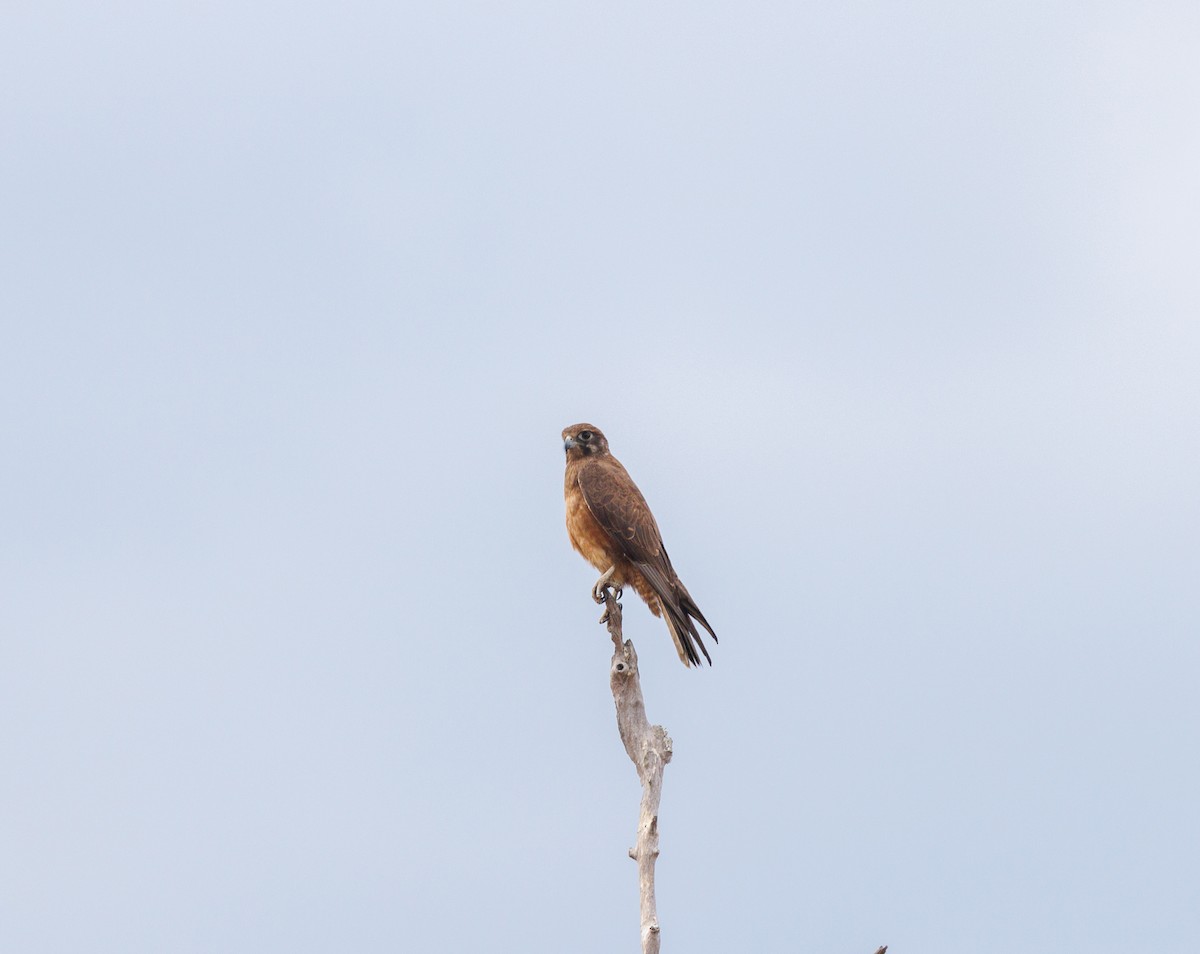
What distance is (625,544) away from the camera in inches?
429

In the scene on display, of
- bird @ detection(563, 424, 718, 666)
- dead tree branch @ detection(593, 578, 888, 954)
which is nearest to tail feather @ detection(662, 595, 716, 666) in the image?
bird @ detection(563, 424, 718, 666)

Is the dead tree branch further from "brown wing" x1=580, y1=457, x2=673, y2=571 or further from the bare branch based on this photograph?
"brown wing" x1=580, y1=457, x2=673, y2=571

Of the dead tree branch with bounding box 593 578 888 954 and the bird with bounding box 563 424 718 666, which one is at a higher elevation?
the bird with bounding box 563 424 718 666

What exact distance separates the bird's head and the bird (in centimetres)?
19

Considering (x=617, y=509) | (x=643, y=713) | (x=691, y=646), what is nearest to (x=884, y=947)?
(x=643, y=713)

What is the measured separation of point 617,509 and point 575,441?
3.21ft

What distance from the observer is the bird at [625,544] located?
34.6 feet

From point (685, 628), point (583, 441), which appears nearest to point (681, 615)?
point (685, 628)

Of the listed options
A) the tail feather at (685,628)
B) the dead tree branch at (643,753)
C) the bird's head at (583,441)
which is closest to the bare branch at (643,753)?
→ the dead tree branch at (643,753)

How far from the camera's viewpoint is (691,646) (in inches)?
412

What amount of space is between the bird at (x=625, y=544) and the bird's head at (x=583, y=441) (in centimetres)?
19

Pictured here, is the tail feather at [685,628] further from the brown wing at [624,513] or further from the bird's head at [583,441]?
the bird's head at [583,441]

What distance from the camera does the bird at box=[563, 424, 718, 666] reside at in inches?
415

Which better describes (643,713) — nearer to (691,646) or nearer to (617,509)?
(691,646)
